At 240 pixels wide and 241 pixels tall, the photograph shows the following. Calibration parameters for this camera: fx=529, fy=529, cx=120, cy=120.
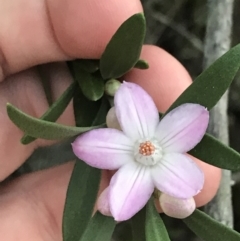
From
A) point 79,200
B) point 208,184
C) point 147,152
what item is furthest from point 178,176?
point 208,184

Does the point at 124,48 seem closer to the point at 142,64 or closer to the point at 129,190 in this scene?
the point at 142,64

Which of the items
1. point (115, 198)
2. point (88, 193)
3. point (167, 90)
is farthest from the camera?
point (167, 90)

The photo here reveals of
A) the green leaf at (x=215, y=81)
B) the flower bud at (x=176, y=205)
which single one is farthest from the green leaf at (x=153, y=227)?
the green leaf at (x=215, y=81)

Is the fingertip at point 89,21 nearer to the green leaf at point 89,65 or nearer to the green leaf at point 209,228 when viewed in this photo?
the green leaf at point 89,65

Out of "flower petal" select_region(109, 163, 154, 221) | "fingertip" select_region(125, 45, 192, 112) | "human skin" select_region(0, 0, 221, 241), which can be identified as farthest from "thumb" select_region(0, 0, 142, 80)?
"flower petal" select_region(109, 163, 154, 221)

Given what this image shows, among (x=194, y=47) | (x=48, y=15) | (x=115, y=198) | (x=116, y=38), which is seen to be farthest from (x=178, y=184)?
(x=194, y=47)

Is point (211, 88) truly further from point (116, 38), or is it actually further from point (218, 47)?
point (218, 47)
